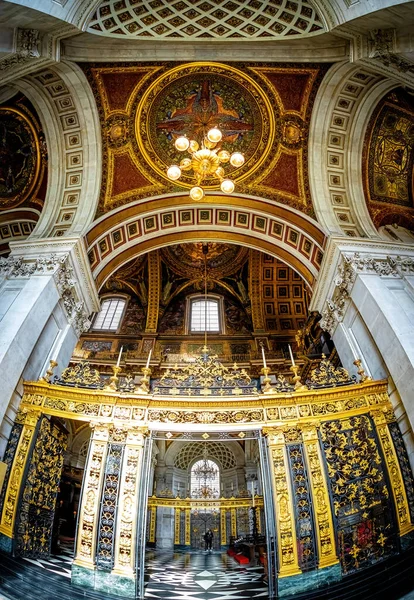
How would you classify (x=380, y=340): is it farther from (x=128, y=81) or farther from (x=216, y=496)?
(x=216, y=496)

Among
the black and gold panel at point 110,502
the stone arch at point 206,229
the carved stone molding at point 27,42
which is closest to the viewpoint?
the black and gold panel at point 110,502

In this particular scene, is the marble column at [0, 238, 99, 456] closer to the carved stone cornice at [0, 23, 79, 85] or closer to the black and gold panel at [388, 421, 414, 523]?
the carved stone cornice at [0, 23, 79, 85]

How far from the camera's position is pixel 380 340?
845cm

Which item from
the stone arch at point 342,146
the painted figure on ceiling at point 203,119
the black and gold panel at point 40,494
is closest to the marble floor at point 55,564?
the black and gold panel at point 40,494

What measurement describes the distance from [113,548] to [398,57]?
10678 mm

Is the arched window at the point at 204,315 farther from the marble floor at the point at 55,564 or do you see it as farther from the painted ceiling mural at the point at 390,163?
the marble floor at the point at 55,564

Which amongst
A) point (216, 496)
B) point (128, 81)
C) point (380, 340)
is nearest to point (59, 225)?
point (128, 81)

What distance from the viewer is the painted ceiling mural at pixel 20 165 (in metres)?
11.1

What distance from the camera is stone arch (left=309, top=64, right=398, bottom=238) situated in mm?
10406

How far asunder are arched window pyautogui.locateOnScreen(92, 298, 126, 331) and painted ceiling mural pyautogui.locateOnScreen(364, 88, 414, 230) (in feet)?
37.8

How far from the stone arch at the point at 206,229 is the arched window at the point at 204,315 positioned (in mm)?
4389

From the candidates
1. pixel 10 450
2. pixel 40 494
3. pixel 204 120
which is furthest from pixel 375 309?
pixel 10 450

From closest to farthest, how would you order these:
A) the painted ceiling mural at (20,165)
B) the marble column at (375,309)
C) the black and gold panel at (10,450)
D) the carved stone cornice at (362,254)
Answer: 1. the black and gold panel at (10,450)
2. the marble column at (375,309)
3. the carved stone cornice at (362,254)
4. the painted ceiling mural at (20,165)

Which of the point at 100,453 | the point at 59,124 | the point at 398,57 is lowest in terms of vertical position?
the point at 100,453
